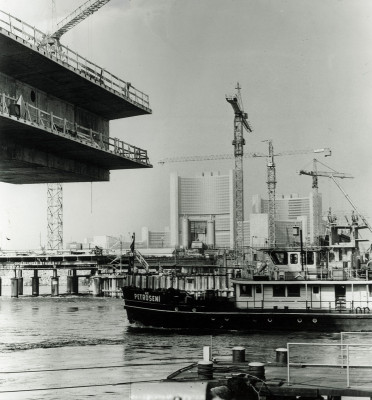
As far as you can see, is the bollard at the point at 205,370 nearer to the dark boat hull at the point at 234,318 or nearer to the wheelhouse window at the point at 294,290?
the dark boat hull at the point at 234,318

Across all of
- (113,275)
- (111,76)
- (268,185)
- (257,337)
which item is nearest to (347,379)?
(111,76)

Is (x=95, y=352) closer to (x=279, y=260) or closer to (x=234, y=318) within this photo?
(x=234, y=318)

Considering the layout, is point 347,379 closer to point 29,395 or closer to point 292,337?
point 29,395

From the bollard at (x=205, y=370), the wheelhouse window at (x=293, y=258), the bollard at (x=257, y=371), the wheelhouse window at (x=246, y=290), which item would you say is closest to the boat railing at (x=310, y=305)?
the wheelhouse window at (x=246, y=290)

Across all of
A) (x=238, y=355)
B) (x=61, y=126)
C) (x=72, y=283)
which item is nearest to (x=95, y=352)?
(x=61, y=126)

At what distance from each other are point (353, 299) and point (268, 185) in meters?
94.9

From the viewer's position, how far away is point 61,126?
105ft

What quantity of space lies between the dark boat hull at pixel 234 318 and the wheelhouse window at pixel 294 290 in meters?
1.16

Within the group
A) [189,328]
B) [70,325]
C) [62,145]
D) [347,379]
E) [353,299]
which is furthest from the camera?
[70,325]

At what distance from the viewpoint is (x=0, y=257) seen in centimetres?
10588

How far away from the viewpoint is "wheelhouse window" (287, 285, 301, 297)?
44894 millimetres

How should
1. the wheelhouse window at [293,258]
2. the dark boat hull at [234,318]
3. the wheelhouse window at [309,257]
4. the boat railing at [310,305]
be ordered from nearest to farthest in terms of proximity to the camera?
the dark boat hull at [234,318] → the boat railing at [310,305] → the wheelhouse window at [293,258] → the wheelhouse window at [309,257]

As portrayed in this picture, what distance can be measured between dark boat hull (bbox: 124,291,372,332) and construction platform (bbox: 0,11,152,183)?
13.8 m

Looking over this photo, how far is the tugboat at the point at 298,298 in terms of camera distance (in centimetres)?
4387
